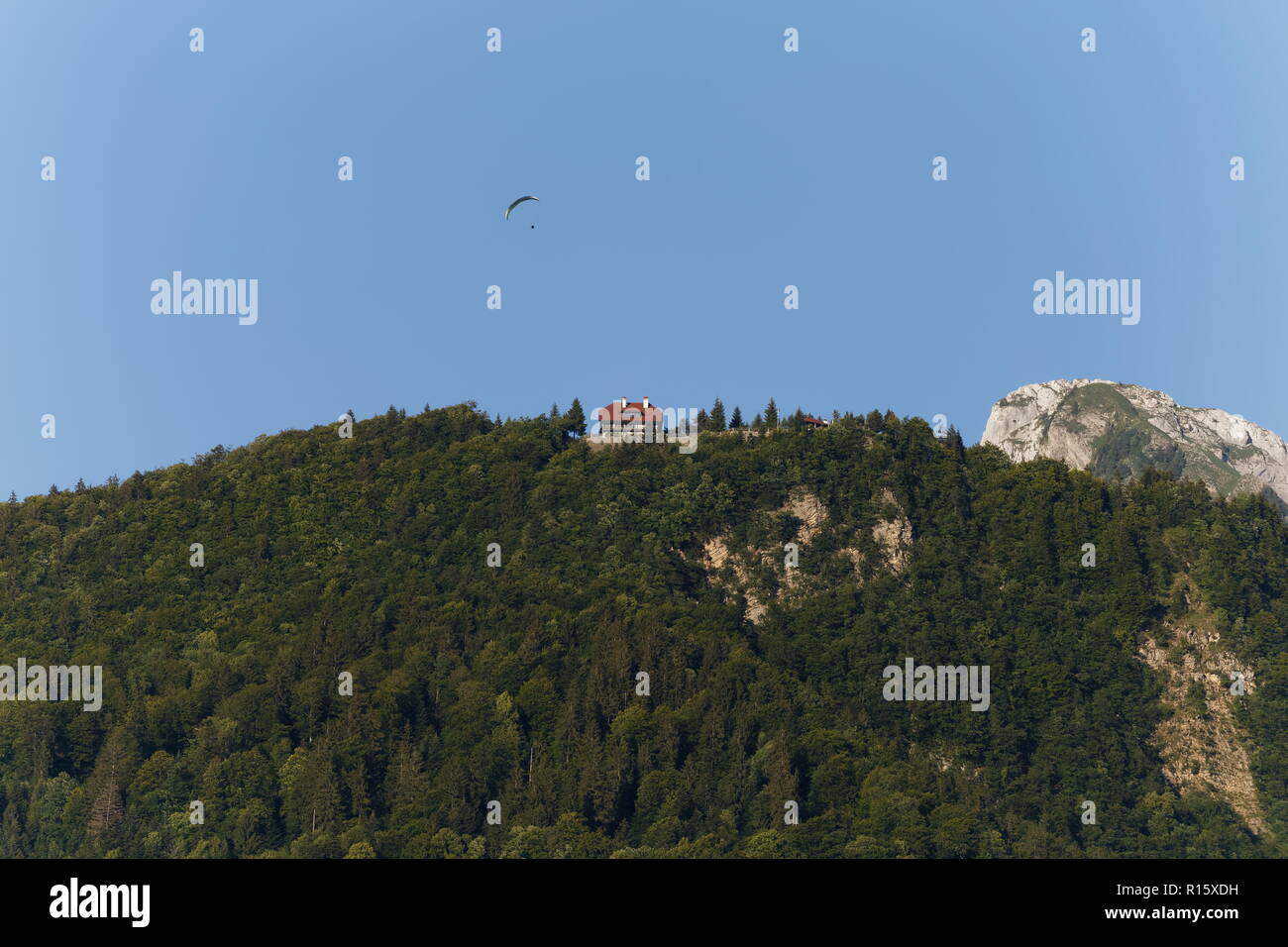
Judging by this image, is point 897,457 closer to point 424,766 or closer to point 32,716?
point 424,766

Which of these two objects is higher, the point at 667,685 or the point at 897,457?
the point at 897,457

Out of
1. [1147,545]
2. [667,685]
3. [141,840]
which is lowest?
[141,840]

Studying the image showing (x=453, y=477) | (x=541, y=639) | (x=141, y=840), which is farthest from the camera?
(x=453, y=477)

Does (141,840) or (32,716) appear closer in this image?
(141,840)
